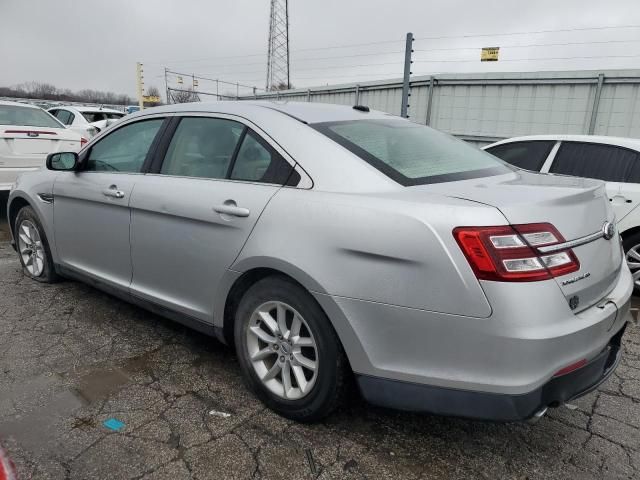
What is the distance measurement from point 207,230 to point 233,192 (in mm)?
251

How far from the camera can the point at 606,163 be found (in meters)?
4.51

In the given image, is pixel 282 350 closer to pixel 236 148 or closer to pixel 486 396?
pixel 486 396

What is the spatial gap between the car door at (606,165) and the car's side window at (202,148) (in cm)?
344

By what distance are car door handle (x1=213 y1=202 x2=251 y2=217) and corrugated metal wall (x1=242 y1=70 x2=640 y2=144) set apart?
8.49 metres

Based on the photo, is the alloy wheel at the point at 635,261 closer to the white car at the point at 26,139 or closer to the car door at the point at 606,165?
the car door at the point at 606,165

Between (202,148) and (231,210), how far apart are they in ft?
2.04

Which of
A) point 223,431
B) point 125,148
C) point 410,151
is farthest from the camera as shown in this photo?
point 125,148

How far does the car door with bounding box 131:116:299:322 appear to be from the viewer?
7.94ft

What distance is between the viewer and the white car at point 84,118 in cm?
1120

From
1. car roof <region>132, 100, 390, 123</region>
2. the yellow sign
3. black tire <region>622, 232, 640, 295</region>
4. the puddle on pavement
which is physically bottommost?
the puddle on pavement

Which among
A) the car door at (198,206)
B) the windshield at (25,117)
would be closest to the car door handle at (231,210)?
the car door at (198,206)

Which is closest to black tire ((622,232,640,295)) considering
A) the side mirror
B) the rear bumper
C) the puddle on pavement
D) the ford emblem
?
the ford emblem

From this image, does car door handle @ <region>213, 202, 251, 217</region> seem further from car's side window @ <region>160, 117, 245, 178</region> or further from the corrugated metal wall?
the corrugated metal wall

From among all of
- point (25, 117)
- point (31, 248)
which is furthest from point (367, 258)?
point (25, 117)
